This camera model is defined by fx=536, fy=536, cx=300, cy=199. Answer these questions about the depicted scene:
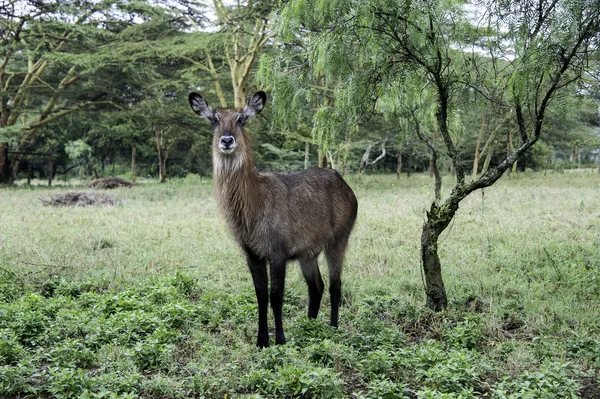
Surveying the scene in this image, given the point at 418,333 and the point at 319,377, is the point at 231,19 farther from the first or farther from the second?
the point at 319,377

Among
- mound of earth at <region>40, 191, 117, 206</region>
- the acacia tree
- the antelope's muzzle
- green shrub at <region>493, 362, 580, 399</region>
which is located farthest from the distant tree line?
mound of earth at <region>40, 191, 117, 206</region>

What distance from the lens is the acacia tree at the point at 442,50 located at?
3.98m

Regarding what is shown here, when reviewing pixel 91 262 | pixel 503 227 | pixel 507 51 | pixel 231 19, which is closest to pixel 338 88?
pixel 507 51

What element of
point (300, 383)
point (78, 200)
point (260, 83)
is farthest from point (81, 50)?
point (300, 383)

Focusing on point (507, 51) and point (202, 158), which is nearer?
point (507, 51)

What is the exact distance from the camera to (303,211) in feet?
14.9

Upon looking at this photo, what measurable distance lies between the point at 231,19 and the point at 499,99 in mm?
12476

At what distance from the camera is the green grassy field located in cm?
328

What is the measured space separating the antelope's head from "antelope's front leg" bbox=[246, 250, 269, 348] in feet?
2.82

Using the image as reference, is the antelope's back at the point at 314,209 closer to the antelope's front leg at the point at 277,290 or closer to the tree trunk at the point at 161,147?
the antelope's front leg at the point at 277,290

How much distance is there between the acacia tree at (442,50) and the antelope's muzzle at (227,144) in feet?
3.43

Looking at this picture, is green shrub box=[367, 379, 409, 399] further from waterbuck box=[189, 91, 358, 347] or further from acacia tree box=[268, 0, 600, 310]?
acacia tree box=[268, 0, 600, 310]

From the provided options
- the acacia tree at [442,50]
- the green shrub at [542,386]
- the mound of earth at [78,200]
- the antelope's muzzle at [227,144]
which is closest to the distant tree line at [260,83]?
the acacia tree at [442,50]

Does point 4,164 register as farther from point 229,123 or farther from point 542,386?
point 542,386
